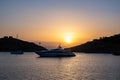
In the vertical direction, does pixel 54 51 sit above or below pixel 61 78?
above

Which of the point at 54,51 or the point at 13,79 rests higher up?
the point at 54,51

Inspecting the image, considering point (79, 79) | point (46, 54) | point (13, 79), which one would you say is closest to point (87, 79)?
point (79, 79)

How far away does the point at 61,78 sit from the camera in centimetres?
6216

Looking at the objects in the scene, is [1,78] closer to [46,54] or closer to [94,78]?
[94,78]

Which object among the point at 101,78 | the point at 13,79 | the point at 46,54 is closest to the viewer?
the point at 13,79

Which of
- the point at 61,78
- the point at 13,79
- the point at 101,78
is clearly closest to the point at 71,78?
the point at 61,78

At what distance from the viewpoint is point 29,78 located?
60750 millimetres

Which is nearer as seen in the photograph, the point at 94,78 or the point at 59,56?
the point at 94,78

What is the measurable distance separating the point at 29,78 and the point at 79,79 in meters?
9.26

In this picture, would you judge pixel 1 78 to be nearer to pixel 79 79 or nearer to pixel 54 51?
pixel 79 79

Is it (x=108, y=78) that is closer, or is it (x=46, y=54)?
(x=108, y=78)

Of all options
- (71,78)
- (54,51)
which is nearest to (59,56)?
(54,51)

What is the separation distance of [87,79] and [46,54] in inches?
4034

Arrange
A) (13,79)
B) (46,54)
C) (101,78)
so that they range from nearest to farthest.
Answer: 1. (13,79)
2. (101,78)
3. (46,54)
